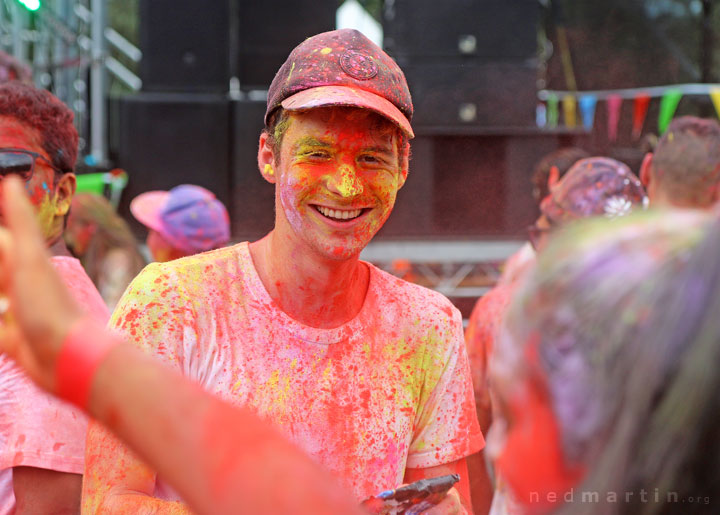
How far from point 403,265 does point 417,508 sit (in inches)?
216

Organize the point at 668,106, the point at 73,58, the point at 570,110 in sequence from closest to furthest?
the point at 73,58 → the point at 668,106 → the point at 570,110

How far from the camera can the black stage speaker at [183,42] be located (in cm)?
816

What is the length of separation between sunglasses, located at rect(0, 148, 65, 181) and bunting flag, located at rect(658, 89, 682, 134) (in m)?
7.38

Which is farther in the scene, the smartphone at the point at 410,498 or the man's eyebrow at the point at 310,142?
the man's eyebrow at the point at 310,142

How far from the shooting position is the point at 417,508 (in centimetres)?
180

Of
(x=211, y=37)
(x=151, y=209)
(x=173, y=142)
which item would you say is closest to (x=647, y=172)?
(x=151, y=209)

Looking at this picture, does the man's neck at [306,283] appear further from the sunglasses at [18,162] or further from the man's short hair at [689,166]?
the man's short hair at [689,166]

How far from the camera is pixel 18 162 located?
231 cm

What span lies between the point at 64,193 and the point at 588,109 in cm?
791

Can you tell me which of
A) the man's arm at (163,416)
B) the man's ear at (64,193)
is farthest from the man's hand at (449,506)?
the man's ear at (64,193)

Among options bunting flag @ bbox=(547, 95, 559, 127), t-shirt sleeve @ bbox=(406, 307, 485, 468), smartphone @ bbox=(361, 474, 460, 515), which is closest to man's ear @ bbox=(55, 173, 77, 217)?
t-shirt sleeve @ bbox=(406, 307, 485, 468)

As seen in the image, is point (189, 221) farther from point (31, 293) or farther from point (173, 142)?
point (173, 142)

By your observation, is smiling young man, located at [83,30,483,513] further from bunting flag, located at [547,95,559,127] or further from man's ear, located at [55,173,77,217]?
bunting flag, located at [547,95,559,127]

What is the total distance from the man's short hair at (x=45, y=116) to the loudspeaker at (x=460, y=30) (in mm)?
5990
